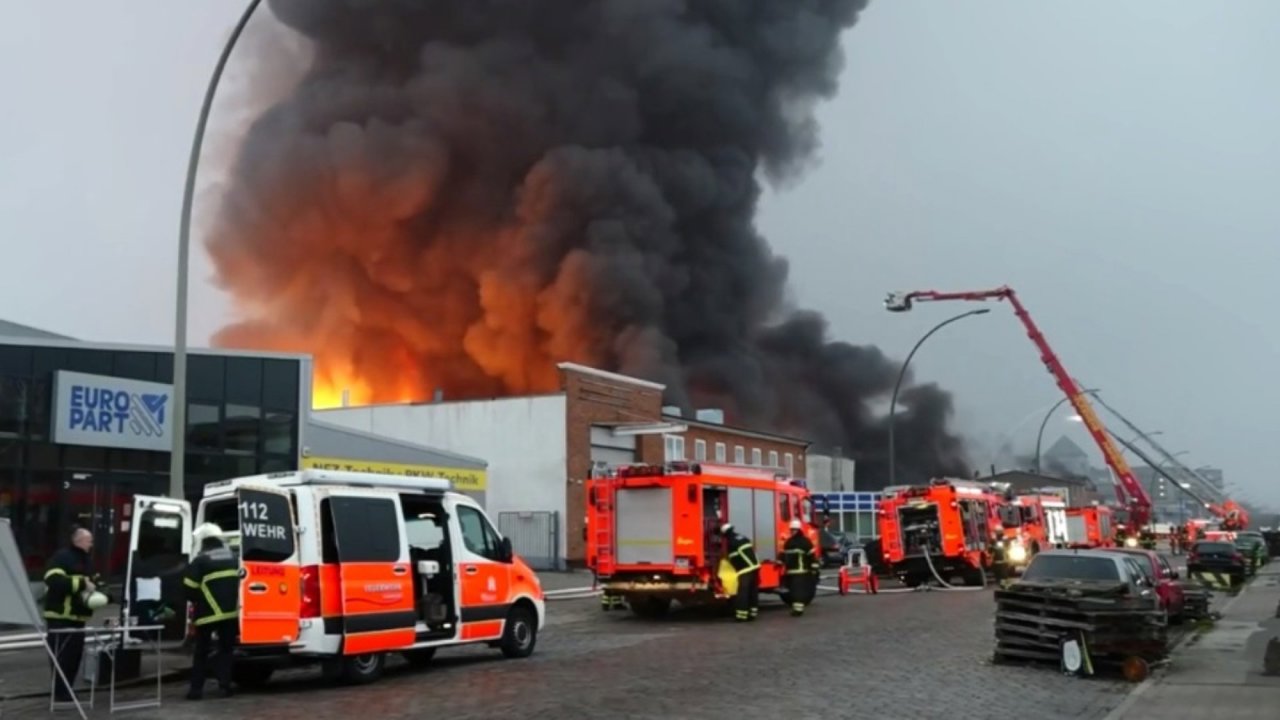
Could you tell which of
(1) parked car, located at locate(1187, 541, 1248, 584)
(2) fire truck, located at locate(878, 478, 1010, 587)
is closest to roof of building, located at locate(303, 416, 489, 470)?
(2) fire truck, located at locate(878, 478, 1010, 587)

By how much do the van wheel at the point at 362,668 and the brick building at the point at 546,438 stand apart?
70.0 feet

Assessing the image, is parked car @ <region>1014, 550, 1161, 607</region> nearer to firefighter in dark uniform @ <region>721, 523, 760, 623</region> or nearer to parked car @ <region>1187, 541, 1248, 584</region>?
firefighter in dark uniform @ <region>721, 523, 760, 623</region>

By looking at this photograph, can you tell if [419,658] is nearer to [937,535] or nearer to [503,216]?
[937,535]

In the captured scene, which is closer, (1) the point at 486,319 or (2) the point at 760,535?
(2) the point at 760,535

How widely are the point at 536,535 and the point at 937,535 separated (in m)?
11.4

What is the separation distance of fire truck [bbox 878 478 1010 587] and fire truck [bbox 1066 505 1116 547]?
33.1 feet

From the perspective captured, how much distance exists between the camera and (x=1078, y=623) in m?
12.4

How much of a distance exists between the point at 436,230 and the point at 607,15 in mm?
13123

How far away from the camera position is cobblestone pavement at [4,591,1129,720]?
31.9ft

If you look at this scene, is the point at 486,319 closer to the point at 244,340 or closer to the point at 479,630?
the point at 244,340

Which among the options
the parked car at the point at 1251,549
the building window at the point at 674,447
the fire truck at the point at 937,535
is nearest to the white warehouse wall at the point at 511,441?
the building window at the point at 674,447

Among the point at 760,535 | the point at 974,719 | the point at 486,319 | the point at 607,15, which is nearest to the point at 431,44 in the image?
the point at 607,15

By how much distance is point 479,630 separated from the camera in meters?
12.8

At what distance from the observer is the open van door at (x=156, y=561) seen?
11320mm
